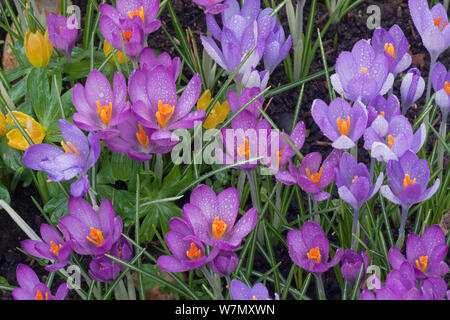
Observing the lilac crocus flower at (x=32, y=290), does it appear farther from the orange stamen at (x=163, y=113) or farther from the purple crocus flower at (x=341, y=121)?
the purple crocus flower at (x=341, y=121)

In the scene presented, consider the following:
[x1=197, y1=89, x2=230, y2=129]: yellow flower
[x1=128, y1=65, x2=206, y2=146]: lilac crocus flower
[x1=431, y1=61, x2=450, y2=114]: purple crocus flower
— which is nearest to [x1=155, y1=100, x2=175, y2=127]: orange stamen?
[x1=128, y1=65, x2=206, y2=146]: lilac crocus flower

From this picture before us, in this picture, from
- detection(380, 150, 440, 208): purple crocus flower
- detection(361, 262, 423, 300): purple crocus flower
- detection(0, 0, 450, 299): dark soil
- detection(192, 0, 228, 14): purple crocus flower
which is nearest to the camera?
detection(361, 262, 423, 300): purple crocus flower

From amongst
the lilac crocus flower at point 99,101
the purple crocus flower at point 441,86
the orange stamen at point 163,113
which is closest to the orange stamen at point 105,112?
the lilac crocus flower at point 99,101

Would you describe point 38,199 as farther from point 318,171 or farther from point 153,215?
point 318,171

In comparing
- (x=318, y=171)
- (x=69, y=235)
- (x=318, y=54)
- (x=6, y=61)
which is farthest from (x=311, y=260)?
(x=6, y=61)

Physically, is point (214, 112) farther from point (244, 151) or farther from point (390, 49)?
point (390, 49)

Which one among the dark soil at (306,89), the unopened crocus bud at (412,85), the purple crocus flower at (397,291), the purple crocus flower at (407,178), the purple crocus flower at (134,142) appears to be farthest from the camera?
the dark soil at (306,89)

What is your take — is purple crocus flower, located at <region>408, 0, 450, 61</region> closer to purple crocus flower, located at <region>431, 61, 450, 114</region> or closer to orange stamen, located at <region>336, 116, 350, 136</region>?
purple crocus flower, located at <region>431, 61, 450, 114</region>
